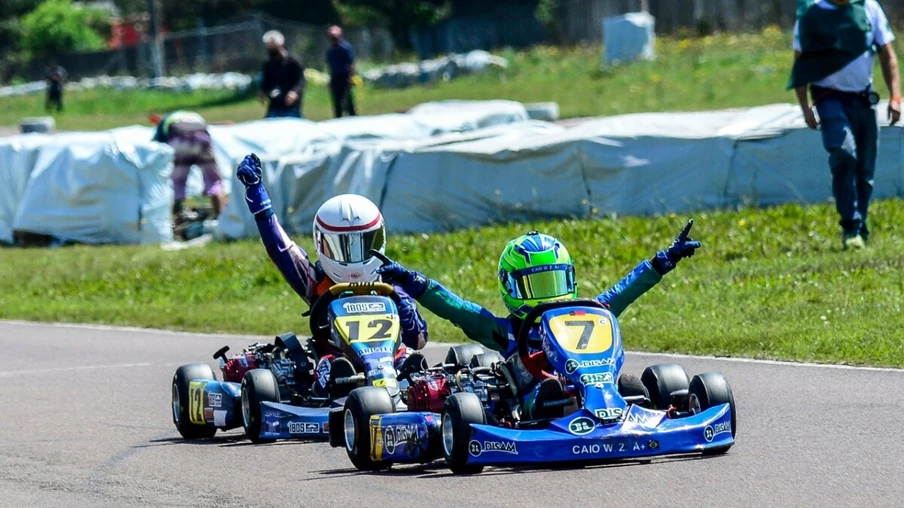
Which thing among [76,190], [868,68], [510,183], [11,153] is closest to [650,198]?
[510,183]

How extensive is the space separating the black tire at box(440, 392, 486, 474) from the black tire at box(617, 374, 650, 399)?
2.38 feet

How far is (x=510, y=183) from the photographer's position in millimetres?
15102

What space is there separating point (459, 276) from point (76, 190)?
6079 mm

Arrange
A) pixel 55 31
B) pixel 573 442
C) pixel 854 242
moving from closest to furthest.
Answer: pixel 573 442, pixel 854 242, pixel 55 31

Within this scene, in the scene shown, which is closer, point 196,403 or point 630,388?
point 630,388

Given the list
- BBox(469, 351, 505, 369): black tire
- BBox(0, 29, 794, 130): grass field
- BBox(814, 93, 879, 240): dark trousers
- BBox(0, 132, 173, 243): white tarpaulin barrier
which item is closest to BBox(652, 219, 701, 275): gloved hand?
BBox(469, 351, 505, 369): black tire

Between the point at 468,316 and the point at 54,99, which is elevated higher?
the point at 54,99

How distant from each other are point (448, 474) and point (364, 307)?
4.33 feet

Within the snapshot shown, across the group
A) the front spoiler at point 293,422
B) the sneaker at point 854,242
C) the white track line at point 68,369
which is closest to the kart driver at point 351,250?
the front spoiler at point 293,422

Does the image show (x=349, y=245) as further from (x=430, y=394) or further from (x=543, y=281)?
(x=543, y=281)

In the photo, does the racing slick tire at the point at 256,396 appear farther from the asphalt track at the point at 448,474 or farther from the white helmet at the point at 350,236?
the white helmet at the point at 350,236

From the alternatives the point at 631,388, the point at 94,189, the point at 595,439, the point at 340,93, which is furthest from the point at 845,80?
the point at 340,93

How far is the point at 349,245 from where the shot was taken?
292 inches

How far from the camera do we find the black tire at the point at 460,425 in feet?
19.3
